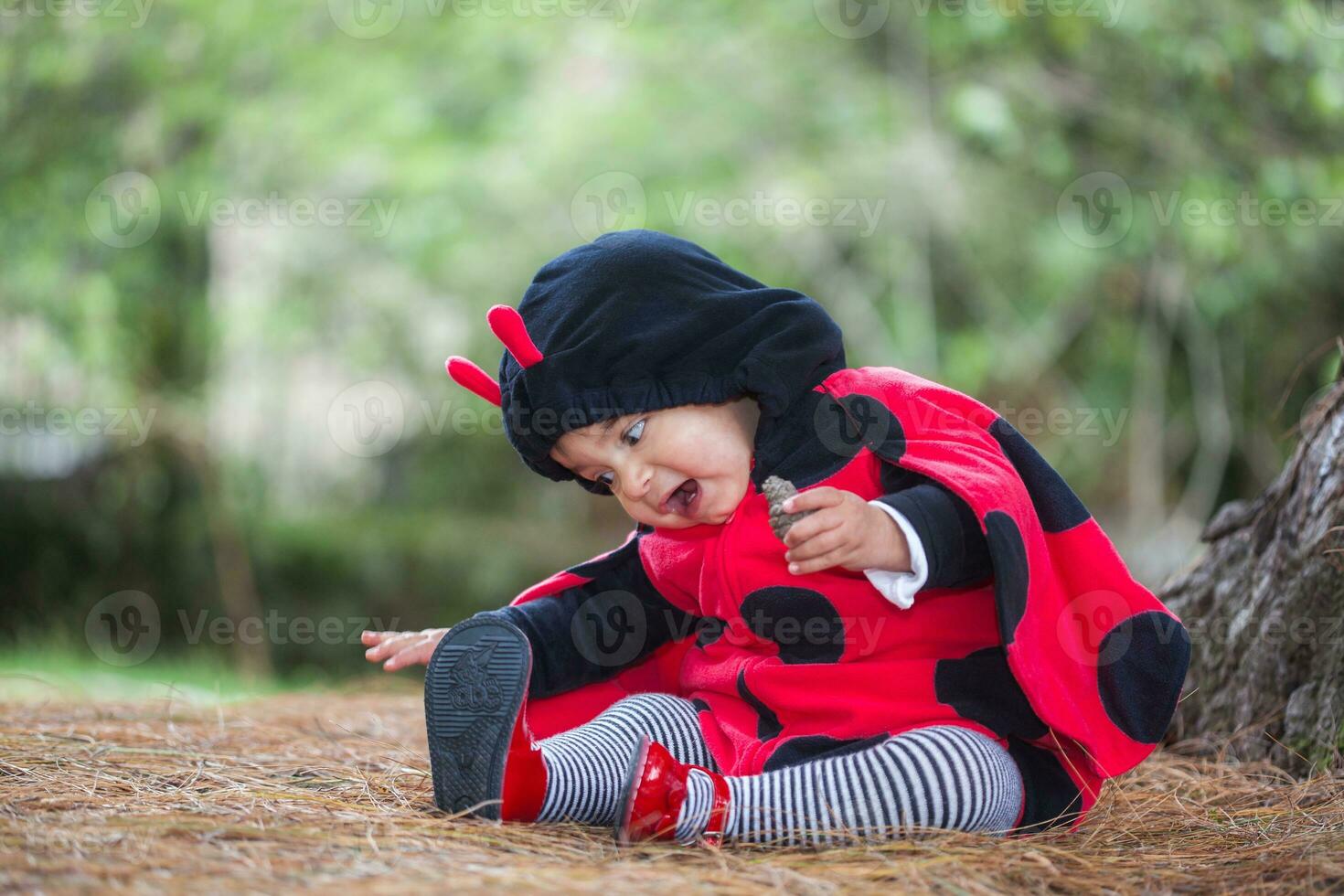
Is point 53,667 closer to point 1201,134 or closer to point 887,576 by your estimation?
point 887,576

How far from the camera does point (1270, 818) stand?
163 cm

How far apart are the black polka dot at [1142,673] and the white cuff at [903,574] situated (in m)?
0.36

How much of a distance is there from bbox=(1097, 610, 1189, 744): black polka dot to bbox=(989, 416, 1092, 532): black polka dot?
166mm

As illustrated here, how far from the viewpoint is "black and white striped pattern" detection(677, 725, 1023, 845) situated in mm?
1450

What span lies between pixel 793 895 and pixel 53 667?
17.5ft

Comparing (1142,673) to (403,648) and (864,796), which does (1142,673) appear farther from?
(403,648)

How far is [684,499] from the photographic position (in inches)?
67.8

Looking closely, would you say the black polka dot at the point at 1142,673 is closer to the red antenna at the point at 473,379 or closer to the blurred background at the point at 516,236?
the red antenna at the point at 473,379
